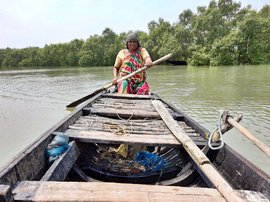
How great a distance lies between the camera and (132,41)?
4.19 meters

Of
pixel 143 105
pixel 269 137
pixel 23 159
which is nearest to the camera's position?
pixel 23 159

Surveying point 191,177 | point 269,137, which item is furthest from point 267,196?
point 269,137

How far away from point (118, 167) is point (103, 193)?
100 cm

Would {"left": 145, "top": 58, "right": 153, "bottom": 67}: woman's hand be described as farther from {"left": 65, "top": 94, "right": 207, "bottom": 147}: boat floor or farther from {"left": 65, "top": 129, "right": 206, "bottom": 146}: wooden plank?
{"left": 65, "top": 129, "right": 206, "bottom": 146}: wooden plank

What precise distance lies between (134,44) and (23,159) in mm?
3300

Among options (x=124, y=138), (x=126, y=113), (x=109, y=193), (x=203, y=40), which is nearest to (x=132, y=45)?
(x=126, y=113)

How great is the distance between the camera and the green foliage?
2894cm

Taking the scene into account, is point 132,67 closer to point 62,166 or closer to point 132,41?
point 132,41

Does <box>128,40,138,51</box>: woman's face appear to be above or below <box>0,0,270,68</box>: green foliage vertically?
below

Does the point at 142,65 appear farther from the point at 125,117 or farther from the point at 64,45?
the point at 64,45

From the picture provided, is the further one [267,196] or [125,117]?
[125,117]

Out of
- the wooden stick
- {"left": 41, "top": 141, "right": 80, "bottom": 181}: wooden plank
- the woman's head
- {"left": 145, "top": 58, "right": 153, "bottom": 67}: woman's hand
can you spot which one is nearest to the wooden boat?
{"left": 41, "top": 141, "right": 80, "bottom": 181}: wooden plank

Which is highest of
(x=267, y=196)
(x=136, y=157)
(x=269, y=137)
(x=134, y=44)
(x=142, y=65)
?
(x=134, y=44)

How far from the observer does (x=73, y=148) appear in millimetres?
1807
